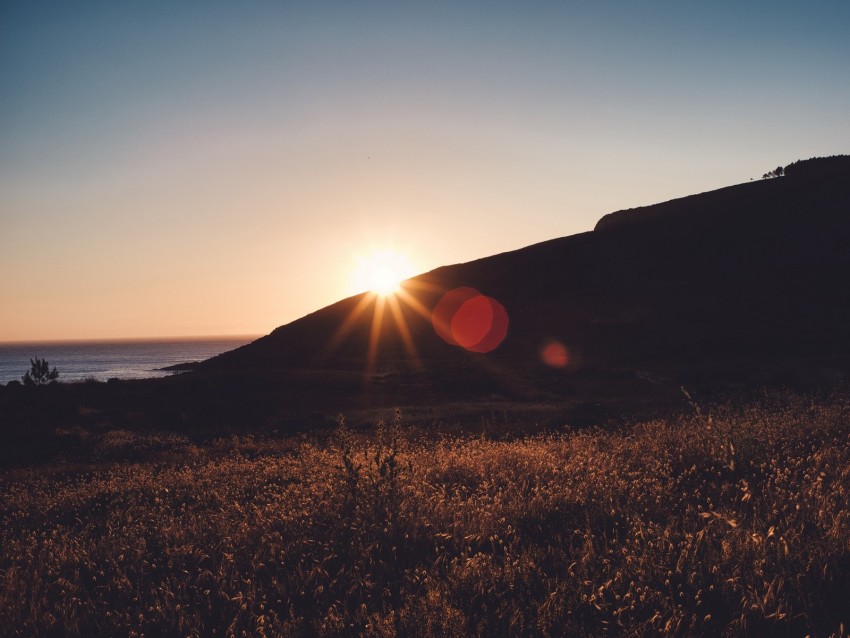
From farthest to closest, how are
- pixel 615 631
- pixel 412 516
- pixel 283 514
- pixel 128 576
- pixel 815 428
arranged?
→ pixel 815 428, pixel 283 514, pixel 412 516, pixel 128 576, pixel 615 631

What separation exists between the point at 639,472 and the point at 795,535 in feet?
7.49

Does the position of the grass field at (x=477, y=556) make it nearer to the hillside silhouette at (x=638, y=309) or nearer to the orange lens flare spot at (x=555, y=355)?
the hillside silhouette at (x=638, y=309)

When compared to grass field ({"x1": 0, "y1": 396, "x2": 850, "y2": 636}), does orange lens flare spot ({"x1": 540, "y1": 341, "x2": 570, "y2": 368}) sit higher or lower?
lower

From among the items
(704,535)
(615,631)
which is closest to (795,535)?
(704,535)

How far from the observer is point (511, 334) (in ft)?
179

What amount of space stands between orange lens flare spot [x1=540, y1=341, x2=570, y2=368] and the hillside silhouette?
0.37 m

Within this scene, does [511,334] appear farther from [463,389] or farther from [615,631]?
[615,631]

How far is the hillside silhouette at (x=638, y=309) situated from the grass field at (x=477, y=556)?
23954 mm

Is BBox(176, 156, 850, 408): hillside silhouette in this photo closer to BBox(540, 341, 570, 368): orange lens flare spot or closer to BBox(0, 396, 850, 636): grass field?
BBox(540, 341, 570, 368): orange lens flare spot

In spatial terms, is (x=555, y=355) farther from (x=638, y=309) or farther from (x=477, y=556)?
(x=477, y=556)

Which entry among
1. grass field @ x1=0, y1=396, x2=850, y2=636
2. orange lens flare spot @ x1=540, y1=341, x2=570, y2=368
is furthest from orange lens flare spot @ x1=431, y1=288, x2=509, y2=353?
grass field @ x1=0, y1=396, x2=850, y2=636

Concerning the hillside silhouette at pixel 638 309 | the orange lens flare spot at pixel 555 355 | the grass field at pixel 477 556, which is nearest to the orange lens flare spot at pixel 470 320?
the hillside silhouette at pixel 638 309

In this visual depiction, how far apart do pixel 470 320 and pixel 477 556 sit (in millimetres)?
56862

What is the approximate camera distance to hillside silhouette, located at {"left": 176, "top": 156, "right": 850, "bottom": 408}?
37188 millimetres
